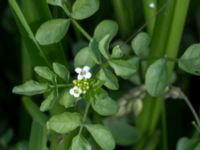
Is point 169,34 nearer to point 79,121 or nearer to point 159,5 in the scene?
point 159,5

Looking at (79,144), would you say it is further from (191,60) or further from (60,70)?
(191,60)

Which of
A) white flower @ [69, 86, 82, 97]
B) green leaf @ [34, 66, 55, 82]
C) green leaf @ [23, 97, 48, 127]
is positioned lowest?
green leaf @ [23, 97, 48, 127]

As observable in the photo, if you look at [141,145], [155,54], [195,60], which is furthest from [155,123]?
[195,60]

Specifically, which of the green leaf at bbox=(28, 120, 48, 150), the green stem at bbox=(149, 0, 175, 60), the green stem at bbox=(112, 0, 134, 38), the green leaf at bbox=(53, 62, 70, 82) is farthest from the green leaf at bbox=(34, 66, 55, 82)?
the green stem at bbox=(112, 0, 134, 38)

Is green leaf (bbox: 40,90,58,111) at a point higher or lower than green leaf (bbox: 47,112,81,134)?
higher

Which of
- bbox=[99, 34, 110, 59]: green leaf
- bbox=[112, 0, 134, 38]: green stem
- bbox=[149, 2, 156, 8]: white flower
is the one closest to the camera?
bbox=[99, 34, 110, 59]: green leaf

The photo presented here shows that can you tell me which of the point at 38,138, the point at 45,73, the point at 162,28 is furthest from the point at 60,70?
the point at 162,28

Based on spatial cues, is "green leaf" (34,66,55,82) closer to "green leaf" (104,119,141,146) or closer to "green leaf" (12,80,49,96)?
"green leaf" (12,80,49,96)
